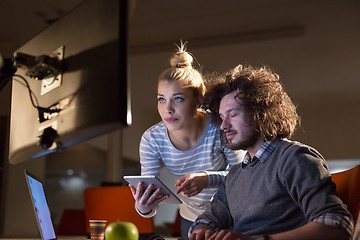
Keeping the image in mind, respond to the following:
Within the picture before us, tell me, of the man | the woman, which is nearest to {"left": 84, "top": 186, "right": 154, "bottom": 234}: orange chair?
the woman

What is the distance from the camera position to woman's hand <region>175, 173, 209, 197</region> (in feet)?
5.24

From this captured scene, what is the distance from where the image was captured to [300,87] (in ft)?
24.5

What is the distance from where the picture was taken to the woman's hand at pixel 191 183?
5.24 feet

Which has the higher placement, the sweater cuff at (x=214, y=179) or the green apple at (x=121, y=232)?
the sweater cuff at (x=214, y=179)

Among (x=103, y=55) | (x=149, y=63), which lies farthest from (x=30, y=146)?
(x=149, y=63)

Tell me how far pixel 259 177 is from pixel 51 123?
69 centimetres

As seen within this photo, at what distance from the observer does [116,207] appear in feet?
7.30

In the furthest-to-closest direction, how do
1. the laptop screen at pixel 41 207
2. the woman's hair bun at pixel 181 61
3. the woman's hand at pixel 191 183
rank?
the woman's hair bun at pixel 181 61 < the woman's hand at pixel 191 183 < the laptop screen at pixel 41 207

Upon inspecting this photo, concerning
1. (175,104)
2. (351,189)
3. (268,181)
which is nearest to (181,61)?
(175,104)

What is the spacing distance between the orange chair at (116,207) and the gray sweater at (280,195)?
2.78 ft

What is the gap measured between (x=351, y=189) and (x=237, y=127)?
417 millimetres

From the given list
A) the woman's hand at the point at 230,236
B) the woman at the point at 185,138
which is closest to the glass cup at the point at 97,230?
the woman's hand at the point at 230,236

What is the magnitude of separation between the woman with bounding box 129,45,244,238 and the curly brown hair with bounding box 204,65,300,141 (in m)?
0.39

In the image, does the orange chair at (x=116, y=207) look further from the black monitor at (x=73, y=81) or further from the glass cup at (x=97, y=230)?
the black monitor at (x=73, y=81)
